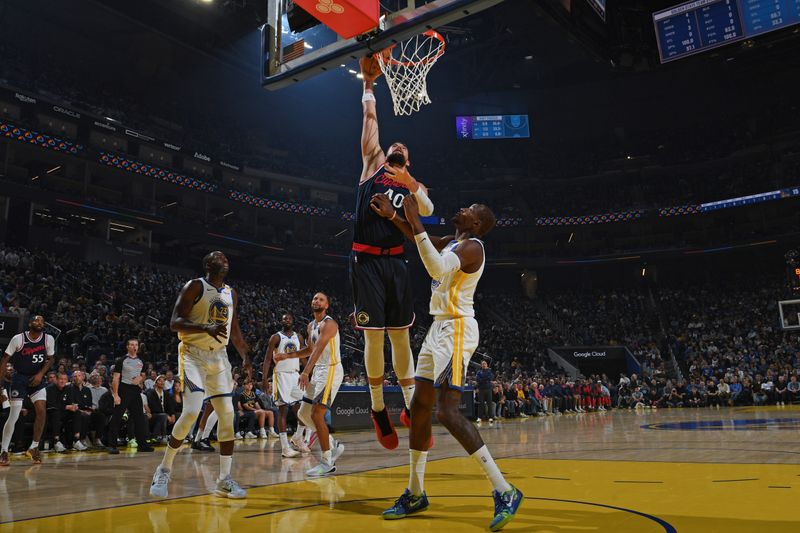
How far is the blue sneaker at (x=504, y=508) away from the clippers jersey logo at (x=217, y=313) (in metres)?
2.95

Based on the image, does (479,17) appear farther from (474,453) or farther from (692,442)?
(474,453)

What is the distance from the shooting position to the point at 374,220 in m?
5.28

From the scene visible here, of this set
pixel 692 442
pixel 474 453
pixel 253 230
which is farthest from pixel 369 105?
pixel 253 230

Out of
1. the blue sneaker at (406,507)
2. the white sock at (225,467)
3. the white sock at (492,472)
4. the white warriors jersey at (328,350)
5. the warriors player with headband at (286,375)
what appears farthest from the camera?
the warriors player with headband at (286,375)

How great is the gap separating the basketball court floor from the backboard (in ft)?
13.1

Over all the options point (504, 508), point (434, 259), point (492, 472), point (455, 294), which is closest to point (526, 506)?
point (492, 472)

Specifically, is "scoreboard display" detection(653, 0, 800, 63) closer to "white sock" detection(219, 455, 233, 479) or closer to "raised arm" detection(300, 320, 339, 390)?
"raised arm" detection(300, 320, 339, 390)

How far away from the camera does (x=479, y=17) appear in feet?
77.0

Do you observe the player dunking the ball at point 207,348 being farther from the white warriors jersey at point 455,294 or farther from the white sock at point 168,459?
the white warriors jersey at point 455,294

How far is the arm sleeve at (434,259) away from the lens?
4074 mm

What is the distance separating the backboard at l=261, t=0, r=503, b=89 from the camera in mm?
5719

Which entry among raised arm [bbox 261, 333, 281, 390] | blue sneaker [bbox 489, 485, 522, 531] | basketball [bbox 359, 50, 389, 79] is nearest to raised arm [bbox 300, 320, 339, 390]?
raised arm [bbox 261, 333, 281, 390]

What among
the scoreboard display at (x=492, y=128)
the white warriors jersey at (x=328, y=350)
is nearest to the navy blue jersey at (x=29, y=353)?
the white warriors jersey at (x=328, y=350)

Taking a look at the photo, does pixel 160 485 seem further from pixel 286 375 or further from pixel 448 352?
pixel 286 375
